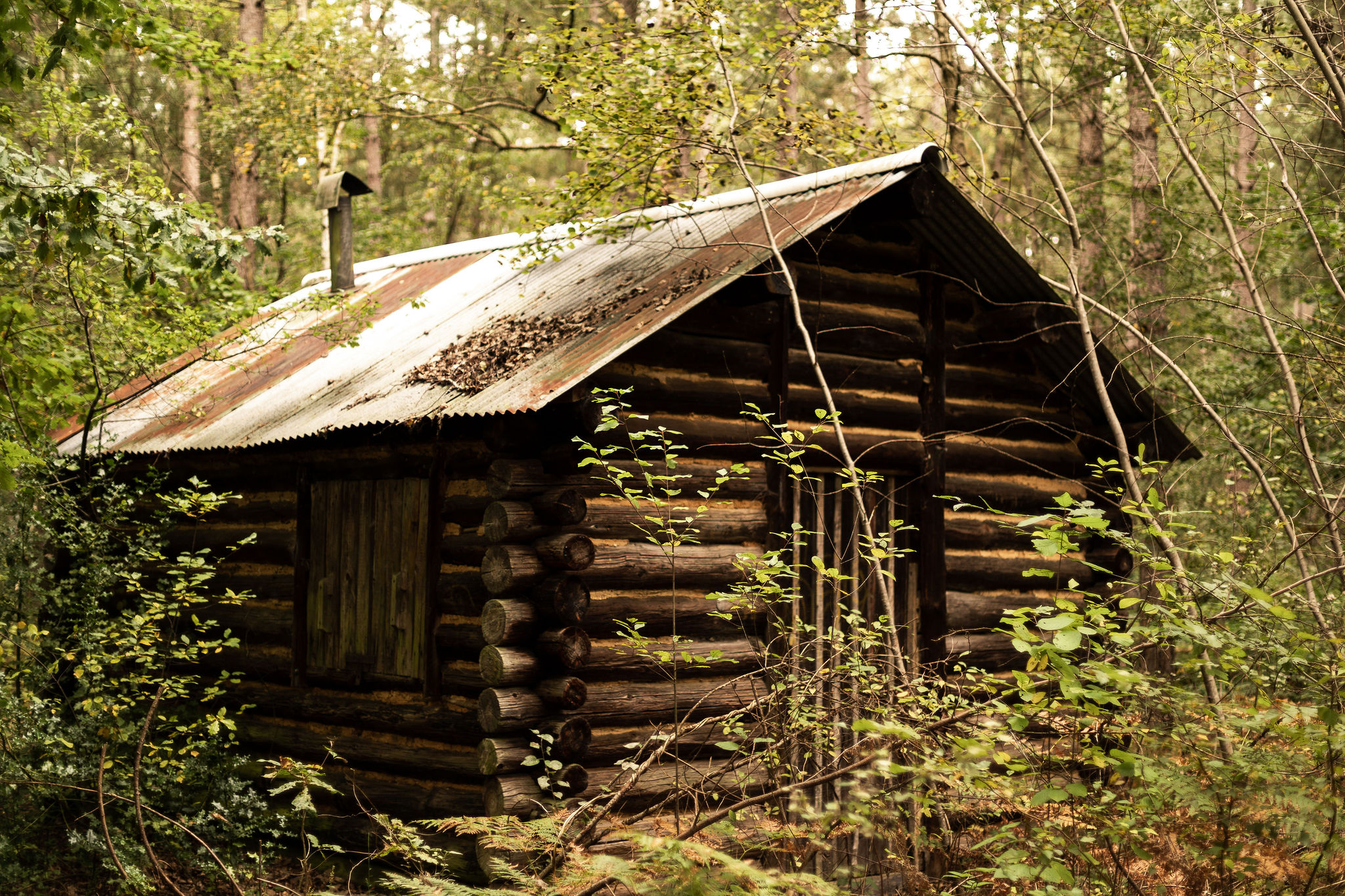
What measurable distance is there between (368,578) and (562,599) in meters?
2.36

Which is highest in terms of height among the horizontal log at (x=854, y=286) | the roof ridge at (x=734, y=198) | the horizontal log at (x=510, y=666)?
the roof ridge at (x=734, y=198)

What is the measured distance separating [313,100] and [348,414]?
12.2m

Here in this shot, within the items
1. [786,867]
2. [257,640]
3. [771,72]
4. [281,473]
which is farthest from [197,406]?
[786,867]

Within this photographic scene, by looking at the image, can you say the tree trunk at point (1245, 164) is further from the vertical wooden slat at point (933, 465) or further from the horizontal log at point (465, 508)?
the horizontal log at point (465, 508)

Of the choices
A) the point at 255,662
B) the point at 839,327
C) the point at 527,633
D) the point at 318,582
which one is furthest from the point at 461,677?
the point at 839,327

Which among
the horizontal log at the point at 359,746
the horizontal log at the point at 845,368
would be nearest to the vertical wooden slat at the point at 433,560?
the horizontal log at the point at 359,746

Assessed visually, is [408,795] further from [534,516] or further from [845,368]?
[845,368]

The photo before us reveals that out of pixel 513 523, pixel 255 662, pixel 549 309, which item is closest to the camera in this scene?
pixel 513 523

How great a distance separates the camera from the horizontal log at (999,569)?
31.1ft

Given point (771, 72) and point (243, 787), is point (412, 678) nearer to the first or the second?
point (243, 787)

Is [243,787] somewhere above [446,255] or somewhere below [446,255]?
below

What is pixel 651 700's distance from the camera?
771 centimetres

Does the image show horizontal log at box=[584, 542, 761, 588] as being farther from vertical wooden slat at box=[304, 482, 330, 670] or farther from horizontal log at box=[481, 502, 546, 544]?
vertical wooden slat at box=[304, 482, 330, 670]

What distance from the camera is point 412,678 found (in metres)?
8.55
